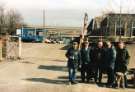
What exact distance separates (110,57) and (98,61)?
688 mm

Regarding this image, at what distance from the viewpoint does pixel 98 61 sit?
17500mm

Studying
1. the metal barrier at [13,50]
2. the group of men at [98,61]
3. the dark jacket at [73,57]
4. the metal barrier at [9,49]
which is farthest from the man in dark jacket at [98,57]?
the metal barrier at [13,50]

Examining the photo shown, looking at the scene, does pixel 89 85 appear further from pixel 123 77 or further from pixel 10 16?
pixel 10 16

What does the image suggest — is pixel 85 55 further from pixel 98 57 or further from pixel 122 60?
pixel 122 60

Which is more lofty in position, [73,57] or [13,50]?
[73,57]

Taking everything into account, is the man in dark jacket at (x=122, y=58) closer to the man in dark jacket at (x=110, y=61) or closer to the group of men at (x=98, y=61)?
the group of men at (x=98, y=61)

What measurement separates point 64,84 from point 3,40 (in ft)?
41.3

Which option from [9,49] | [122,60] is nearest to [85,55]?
[122,60]

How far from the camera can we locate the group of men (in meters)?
16.8

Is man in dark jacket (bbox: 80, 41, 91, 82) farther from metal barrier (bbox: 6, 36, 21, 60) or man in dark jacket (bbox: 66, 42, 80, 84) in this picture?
metal barrier (bbox: 6, 36, 21, 60)

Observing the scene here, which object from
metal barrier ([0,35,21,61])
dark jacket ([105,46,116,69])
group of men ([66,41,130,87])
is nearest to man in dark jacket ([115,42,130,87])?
group of men ([66,41,130,87])

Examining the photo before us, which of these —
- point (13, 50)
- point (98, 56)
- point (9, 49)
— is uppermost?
point (98, 56)

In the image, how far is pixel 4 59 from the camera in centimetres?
2897

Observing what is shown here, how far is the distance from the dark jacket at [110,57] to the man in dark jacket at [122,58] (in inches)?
5.8
